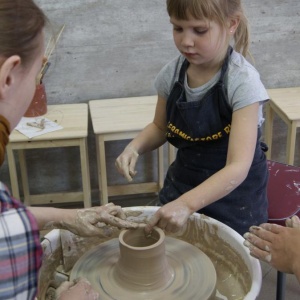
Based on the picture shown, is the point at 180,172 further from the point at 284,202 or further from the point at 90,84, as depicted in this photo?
the point at 90,84

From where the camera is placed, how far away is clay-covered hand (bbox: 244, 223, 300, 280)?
1.02 metres

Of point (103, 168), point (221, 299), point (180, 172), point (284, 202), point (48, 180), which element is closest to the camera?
point (221, 299)

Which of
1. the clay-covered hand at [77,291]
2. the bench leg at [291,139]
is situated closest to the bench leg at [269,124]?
the bench leg at [291,139]

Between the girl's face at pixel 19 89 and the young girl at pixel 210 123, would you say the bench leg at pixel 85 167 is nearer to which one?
the young girl at pixel 210 123

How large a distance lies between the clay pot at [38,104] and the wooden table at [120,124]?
267 mm

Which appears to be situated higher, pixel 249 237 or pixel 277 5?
pixel 277 5

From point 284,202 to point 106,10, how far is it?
153 cm

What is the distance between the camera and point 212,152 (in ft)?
4.65

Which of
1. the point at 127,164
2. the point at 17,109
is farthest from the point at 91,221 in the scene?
the point at 17,109

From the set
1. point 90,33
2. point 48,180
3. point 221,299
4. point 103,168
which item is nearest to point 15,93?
point 221,299

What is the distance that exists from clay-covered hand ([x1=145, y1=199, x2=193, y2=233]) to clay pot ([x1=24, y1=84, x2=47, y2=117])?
4.67 ft

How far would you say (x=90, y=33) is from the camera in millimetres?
2566

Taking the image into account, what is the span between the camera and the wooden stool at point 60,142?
2.21 metres

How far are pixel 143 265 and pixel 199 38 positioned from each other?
64 centimetres
